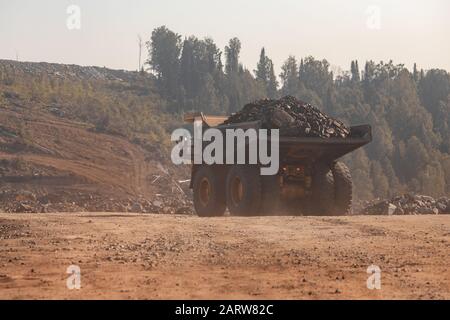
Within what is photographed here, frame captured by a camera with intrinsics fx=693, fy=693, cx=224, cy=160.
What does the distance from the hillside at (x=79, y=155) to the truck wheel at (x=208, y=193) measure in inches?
134

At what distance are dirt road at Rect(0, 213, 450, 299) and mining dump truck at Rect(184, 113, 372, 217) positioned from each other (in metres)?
1.80

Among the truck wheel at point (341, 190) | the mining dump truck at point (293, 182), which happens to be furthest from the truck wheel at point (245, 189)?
the truck wheel at point (341, 190)

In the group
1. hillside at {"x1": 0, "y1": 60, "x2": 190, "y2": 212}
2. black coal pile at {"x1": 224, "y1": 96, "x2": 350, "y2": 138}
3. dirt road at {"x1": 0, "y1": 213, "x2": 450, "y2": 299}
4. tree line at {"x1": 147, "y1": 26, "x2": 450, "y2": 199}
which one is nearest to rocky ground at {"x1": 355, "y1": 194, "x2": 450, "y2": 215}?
black coal pile at {"x1": 224, "y1": 96, "x2": 350, "y2": 138}

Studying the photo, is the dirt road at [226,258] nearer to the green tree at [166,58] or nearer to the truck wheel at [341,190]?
the truck wheel at [341,190]

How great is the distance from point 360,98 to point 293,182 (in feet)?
187

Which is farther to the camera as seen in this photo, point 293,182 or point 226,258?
point 293,182

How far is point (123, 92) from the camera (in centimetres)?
7312

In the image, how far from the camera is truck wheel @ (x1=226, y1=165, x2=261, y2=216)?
1377cm

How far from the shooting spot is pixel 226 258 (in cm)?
806

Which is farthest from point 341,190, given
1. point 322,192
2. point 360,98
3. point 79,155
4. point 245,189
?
point 360,98

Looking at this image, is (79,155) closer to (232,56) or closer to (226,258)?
(226,258)

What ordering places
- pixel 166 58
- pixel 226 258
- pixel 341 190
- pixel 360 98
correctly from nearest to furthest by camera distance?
pixel 226 258 → pixel 341 190 → pixel 360 98 → pixel 166 58

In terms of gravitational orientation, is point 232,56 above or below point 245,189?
above
